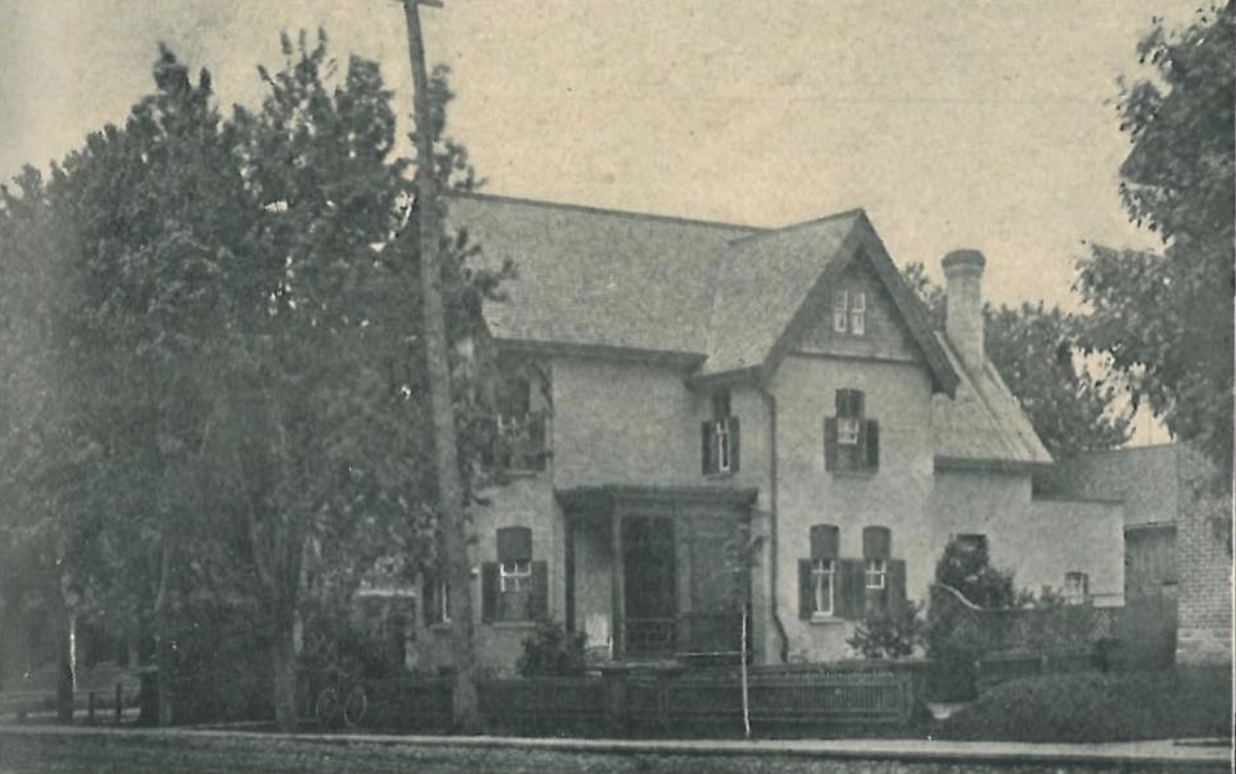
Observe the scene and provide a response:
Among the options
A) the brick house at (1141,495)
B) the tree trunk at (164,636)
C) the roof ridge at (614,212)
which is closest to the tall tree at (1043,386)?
the brick house at (1141,495)

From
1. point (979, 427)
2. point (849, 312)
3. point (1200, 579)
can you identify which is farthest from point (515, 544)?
point (1200, 579)

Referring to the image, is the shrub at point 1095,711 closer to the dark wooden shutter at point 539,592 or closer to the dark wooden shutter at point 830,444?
the dark wooden shutter at point 539,592

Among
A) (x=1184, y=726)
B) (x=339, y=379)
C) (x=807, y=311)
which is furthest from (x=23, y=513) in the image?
(x=1184, y=726)

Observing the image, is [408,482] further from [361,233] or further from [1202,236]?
[1202,236]

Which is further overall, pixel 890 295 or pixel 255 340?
pixel 890 295

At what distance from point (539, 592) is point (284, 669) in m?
7.43

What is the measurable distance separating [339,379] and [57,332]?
16.0 feet

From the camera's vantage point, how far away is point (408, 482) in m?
29.8

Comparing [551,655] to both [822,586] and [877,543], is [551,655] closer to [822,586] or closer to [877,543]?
[822,586]

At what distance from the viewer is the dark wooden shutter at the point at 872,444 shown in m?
39.6

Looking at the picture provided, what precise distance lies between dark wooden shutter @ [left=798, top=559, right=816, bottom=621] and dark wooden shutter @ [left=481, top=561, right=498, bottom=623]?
593 centimetres

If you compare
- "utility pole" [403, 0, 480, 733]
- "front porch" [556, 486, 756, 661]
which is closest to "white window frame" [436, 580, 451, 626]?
"front porch" [556, 486, 756, 661]

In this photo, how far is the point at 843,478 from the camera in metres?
39.2

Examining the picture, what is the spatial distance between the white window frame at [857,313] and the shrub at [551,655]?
9.12 metres
